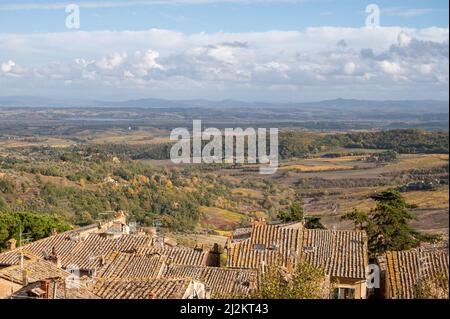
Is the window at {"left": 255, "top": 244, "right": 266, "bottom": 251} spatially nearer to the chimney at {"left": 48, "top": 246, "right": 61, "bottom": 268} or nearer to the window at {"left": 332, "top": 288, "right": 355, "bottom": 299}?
the window at {"left": 332, "top": 288, "right": 355, "bottom": 299}

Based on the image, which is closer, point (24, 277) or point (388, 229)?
point (24, 277)

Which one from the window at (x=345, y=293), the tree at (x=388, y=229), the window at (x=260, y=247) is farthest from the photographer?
the tree at (x=388, y=229)

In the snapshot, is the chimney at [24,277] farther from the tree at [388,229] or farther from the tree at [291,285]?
the tree at [388,229]

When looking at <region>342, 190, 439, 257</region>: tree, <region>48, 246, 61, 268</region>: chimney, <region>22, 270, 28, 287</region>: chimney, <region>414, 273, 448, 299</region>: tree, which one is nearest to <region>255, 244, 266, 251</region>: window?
<region>48, 246, 61, 268</region>: chimney

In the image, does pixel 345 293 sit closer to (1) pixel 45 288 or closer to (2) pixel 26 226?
(1) pixel 45 288

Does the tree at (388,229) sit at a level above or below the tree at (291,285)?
below

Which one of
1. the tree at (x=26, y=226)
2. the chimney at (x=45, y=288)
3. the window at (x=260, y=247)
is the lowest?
the tree at (x=26, y=226)

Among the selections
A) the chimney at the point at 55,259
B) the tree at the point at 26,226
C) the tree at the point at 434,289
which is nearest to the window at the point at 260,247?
the chimney at the point at 55,259

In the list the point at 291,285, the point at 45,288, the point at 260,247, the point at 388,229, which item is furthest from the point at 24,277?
the point at 388,229
